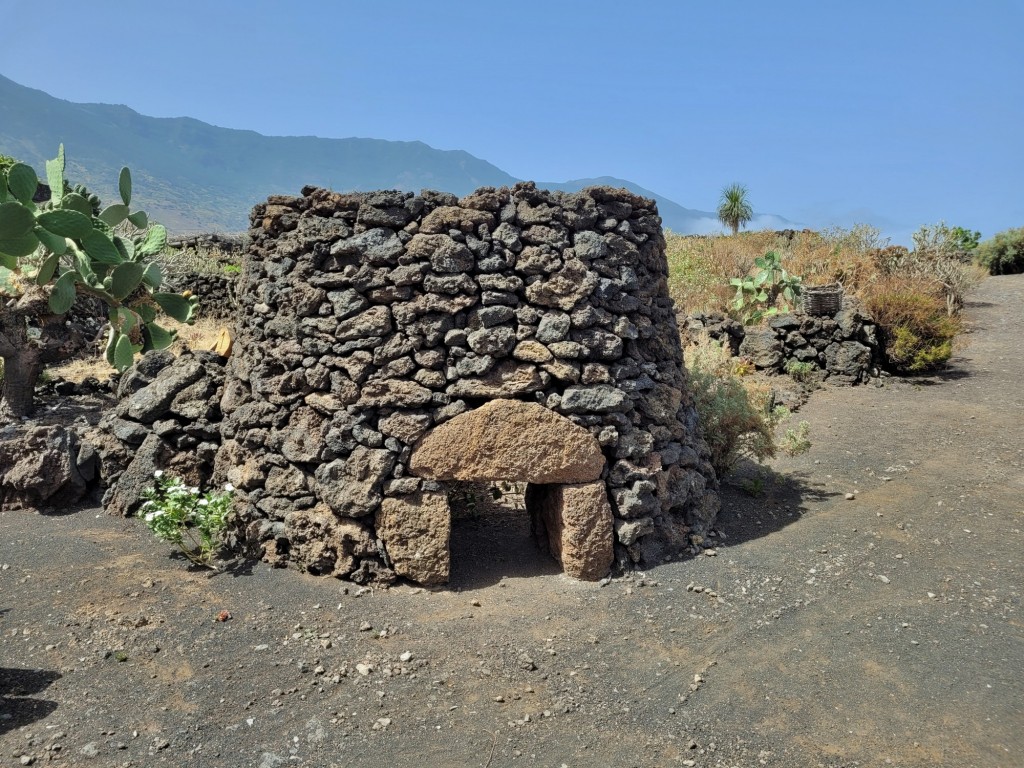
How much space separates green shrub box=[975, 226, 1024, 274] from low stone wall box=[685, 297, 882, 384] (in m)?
12.4

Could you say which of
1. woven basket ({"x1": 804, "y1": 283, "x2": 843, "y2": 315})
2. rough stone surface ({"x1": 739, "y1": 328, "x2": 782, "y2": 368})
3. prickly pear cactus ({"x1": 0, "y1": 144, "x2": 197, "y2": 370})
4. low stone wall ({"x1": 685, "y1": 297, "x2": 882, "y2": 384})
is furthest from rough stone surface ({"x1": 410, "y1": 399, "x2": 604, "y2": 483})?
woven basket ({"x1": 804, "y1": 283, "x2": 843, "y2": 315})

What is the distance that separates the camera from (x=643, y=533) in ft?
17.7

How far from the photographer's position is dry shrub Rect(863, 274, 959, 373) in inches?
464

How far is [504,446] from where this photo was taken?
5.10 m

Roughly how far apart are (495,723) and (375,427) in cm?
218

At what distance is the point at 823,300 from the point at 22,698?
11.9m

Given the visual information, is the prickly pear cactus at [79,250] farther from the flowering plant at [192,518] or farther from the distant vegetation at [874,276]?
the distant vegetation at [874,276]

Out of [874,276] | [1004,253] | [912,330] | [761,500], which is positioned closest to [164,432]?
[761,500]

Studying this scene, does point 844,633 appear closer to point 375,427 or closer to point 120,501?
point 375,427

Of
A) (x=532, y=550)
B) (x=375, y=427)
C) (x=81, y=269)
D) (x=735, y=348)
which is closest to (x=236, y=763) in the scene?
(x=375, y=427)

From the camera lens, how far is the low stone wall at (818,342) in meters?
11.8

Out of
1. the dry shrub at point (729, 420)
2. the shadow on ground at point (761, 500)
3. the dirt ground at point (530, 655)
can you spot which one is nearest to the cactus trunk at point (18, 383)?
the dirt ground at point (530, 655)

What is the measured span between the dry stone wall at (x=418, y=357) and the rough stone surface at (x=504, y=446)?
6 cm

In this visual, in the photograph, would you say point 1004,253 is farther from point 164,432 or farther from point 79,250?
point 79,250
